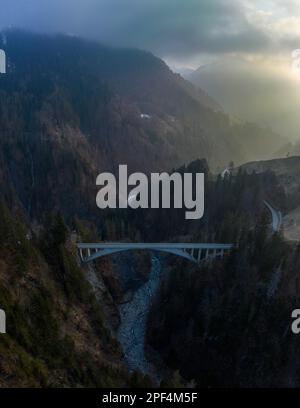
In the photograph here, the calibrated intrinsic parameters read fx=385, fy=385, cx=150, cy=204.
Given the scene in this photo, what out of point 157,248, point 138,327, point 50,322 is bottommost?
point 138,327

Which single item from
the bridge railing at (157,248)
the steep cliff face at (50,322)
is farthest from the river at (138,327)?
the bridge railing at (157,248)

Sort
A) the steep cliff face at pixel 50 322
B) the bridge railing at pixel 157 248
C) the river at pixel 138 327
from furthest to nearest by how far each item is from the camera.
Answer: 1. the bridge railing at pixel 157 248
2. the river at pixel 138 327
3. the steep cliff face at pixel 50 322

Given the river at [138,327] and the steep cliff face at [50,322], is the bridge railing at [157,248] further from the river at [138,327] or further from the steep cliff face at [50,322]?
the river at [138,327]

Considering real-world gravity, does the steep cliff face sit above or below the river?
above

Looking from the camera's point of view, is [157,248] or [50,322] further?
[157,248]

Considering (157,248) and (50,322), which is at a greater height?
(157,248)

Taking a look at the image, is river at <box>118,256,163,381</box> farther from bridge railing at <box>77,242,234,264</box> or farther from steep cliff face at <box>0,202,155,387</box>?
bridge railing at <box>77,242,234,264</box>

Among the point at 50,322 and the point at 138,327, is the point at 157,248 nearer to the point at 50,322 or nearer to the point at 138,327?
the point at 138,327

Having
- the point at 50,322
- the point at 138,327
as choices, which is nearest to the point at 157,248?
the point at 138,327

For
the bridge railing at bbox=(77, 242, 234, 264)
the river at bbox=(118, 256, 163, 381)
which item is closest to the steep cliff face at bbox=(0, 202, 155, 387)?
the river at bbox=(118, 256, 163, 381)

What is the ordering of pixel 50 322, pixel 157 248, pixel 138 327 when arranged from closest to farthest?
1. pixel 50 322
2. pixel 138 327
3. pixel 157 248
